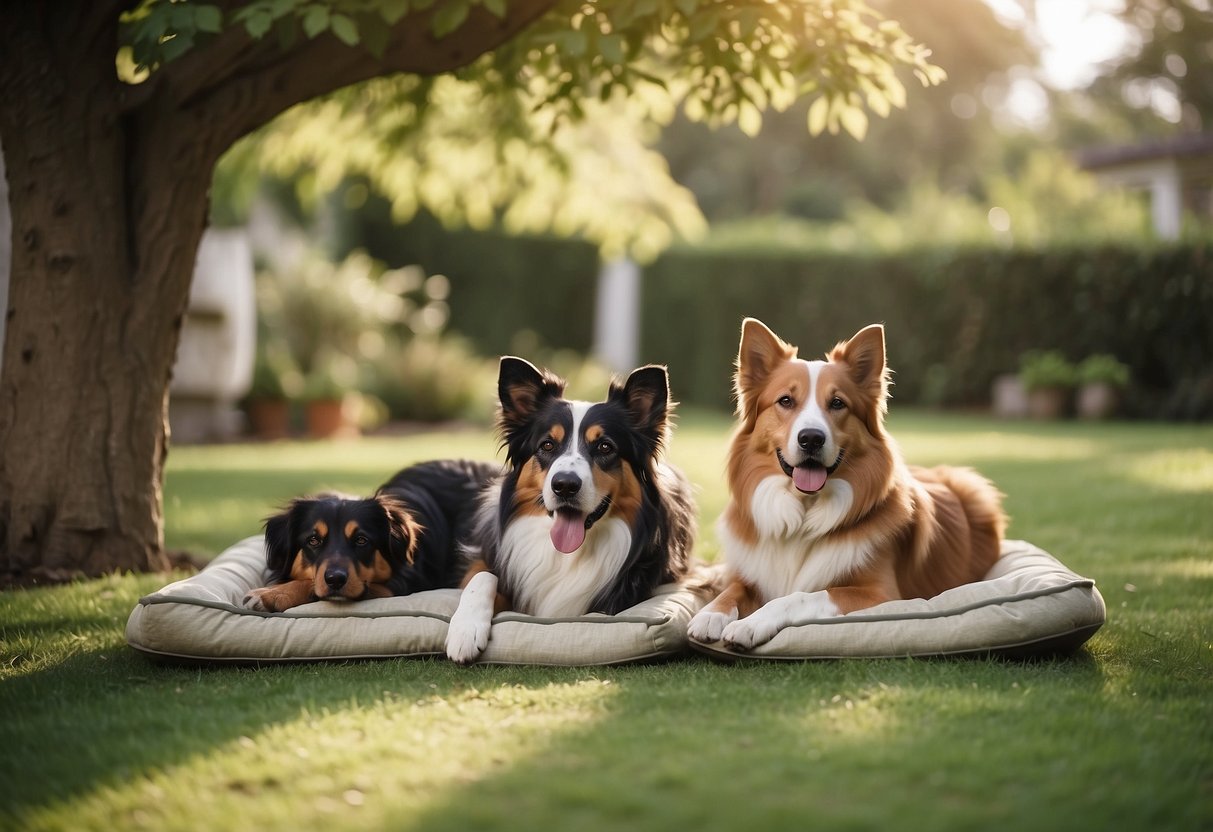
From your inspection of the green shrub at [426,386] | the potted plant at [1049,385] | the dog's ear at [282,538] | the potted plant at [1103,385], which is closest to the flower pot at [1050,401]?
the potted plant at [1049,385]

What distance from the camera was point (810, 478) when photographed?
4.06 metres

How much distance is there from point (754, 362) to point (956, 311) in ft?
43.5

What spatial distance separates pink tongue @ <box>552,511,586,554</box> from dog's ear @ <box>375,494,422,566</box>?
32.7 inches

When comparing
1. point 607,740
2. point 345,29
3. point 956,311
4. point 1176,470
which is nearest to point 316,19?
point 345,29

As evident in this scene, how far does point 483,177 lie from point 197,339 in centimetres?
524

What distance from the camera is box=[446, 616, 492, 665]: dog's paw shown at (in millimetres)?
3914

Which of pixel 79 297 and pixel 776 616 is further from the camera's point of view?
pixel 79 297

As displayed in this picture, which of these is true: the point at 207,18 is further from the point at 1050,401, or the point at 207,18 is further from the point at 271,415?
the point at 1050,401

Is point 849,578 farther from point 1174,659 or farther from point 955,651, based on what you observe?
point 1174,659

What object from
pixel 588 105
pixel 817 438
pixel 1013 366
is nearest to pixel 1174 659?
pixel 817 438

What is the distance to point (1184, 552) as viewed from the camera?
6.01 meters

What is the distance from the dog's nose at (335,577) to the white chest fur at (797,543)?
159 cm

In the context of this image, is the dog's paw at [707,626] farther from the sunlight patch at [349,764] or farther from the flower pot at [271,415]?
the flower pot at [271,415]

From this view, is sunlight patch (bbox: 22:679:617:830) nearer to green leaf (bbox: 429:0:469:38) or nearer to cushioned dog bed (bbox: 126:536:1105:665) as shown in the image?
cushioned dog bed (bbox: 126:536:1105:665)
